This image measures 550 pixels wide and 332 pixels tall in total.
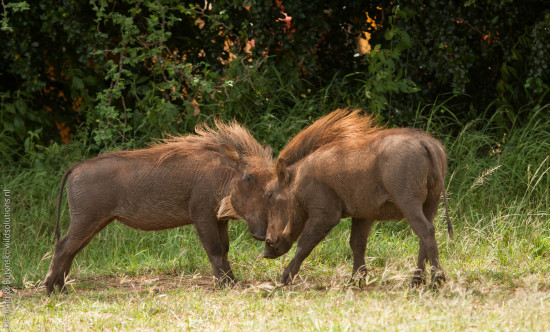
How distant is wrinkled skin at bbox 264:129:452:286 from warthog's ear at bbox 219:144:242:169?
30 cm

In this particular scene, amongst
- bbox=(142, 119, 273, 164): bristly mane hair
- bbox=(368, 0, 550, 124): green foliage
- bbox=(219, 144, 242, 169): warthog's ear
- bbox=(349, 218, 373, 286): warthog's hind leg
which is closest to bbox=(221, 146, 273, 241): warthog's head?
bbox=(219, 144, 242, 169): warthog's ear

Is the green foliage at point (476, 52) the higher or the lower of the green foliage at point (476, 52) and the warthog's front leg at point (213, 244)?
the higher

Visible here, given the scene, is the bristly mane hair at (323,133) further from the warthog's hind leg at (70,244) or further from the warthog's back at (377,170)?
the warthog's hind leg at (70,244)

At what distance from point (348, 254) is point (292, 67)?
2.13 metres

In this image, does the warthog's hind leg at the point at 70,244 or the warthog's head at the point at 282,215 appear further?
the warthog's hind leg at the point at 70,244

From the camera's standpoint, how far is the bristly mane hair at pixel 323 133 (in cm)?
503

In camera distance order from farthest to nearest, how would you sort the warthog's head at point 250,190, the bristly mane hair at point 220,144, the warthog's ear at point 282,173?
the bristly mane hair at point 220,144
the warthog's head at point 250,190
the warthog's ear at point 282,173

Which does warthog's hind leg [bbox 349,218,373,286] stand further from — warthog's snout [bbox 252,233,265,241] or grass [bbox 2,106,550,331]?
warthog's snout [bbox 252,233,265,241]

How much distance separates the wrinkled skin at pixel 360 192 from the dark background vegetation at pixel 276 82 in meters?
1.37

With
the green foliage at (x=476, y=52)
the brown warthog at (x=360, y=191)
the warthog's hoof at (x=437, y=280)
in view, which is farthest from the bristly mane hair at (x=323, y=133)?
the green foliage at (x=476, y=52)

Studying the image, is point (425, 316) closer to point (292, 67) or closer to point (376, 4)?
point (292, 67)

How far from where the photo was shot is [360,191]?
15.1ft

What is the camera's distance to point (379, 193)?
455 cm

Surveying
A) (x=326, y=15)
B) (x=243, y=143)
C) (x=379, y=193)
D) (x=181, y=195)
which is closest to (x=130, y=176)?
(x=181, y=195)
